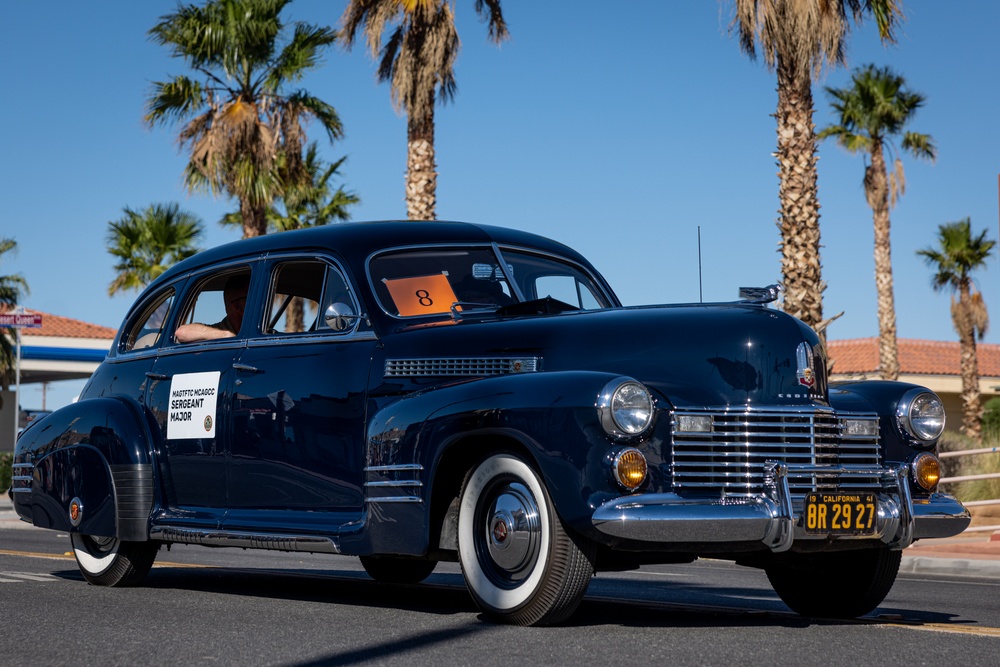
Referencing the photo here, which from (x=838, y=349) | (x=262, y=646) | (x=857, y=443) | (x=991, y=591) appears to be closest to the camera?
(x=262, y=646)

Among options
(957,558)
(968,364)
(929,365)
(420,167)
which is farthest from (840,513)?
(929,365)

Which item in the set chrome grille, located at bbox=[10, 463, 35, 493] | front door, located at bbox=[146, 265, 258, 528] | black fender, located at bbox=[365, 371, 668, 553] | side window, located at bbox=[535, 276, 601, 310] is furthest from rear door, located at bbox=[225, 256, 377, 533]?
chrome grille, located at bbox=[10, 463, 35, 493]

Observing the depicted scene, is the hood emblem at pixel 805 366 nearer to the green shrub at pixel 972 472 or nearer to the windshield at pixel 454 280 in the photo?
the windshield at pixel 454 280

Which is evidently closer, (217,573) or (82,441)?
(82,441)

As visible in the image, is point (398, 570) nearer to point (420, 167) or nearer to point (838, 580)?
point (838, 580)

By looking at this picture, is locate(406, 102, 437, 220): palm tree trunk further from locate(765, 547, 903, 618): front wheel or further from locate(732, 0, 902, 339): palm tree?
locate(765, 547, 903, 618): front wheel

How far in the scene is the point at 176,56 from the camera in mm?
25516

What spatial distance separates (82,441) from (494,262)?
2849 millimetres

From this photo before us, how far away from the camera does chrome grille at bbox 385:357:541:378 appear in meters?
6.06

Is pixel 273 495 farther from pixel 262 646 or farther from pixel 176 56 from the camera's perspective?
pixel 176 56

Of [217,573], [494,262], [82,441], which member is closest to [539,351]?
[494,262]

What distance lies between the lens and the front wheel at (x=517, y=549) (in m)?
5.48

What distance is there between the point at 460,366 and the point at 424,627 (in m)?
1.23

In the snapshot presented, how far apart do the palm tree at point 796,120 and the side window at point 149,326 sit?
11.9 meters
